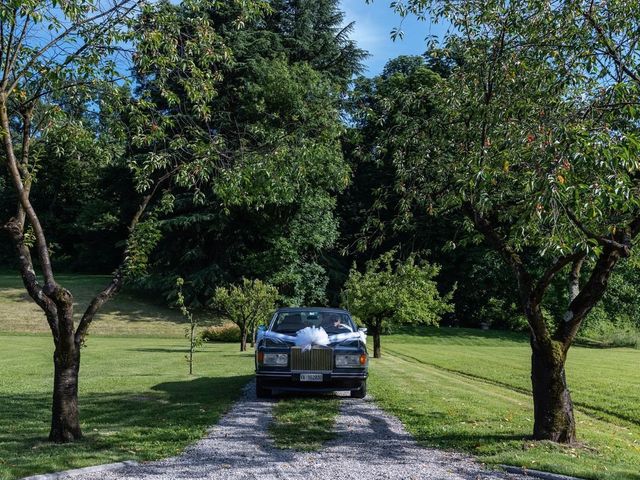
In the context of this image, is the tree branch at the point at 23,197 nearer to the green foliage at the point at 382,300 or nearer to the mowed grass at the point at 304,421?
the mowed grass at the point at 304,421

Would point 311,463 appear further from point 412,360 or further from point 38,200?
point 38,200

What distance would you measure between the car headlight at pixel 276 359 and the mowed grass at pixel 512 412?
1.98 m

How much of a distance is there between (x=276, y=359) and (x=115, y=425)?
3272mm

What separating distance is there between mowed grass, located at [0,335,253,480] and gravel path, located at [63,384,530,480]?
44cm

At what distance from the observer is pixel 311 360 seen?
36.6 feet

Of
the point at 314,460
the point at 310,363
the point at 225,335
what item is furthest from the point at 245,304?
the point at 314,460

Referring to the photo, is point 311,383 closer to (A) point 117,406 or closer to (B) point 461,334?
(A) point 117,406

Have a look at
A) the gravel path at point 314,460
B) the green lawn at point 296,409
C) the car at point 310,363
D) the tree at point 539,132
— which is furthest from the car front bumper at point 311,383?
the tree at point 539,132

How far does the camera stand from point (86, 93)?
28.4 feet

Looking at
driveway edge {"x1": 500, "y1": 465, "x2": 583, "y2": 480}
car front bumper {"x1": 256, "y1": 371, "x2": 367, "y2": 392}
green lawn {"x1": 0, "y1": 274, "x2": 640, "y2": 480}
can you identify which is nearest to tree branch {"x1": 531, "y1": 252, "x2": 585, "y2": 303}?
green lawn {"x1": 0, "y1": 274, "x2": 640, "y2": 480}

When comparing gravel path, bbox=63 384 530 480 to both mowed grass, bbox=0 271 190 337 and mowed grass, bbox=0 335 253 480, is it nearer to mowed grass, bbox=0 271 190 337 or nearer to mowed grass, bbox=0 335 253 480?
mowed grass, bbox=0 335 253 480

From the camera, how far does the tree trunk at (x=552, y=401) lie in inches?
303

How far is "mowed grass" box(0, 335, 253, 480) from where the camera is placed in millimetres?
6781

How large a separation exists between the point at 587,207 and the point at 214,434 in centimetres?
560
